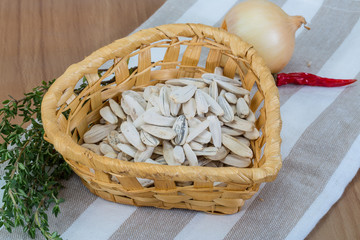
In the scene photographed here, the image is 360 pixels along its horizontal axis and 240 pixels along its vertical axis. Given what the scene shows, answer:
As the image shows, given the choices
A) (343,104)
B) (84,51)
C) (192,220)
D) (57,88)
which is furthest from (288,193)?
(84,51)

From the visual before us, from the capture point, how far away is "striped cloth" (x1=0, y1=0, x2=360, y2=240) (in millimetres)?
710

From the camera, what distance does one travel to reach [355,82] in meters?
1.03

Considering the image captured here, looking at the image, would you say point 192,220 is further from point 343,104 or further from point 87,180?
point 343,104

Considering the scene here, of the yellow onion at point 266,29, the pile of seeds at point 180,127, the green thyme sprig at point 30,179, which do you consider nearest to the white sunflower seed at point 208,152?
the pile of seeds at point 180,127

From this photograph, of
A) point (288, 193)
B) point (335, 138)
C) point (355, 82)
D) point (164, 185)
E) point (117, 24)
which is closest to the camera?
point (164, 185)

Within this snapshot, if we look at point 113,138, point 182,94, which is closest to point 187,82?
point 182,94

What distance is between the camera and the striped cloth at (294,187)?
0.71 metres

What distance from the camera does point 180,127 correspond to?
732 millimetres

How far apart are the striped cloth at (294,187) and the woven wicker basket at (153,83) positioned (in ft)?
0.08

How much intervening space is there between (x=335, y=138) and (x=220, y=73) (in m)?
0.25

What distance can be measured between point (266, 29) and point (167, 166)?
0.48m

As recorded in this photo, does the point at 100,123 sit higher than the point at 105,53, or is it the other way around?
the point at 105,53

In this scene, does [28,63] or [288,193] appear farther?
[28,63]

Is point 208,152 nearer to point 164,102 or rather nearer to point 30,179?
point 164,102
